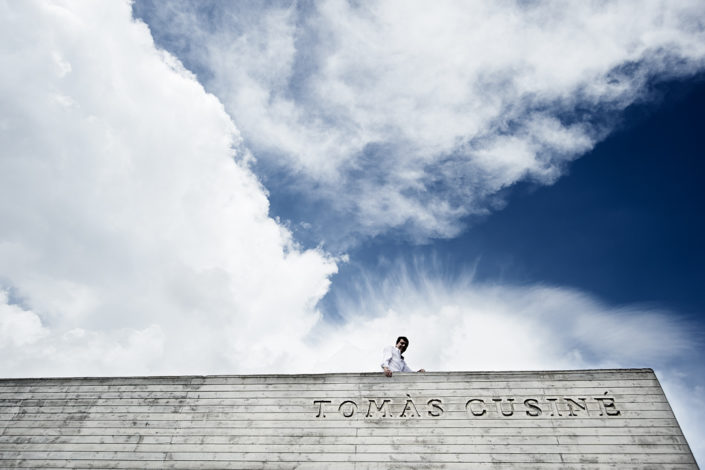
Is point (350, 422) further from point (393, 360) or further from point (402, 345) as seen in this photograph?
point (402, 345)

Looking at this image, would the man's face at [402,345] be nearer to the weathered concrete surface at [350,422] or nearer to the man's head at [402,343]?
the man's head at [402,343]

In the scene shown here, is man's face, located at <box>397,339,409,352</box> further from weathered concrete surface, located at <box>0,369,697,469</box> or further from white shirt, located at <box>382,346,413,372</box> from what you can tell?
weathered concrete surface, located at <box>0,369,697,469</box>

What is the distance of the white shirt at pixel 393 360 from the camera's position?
34.3 feet

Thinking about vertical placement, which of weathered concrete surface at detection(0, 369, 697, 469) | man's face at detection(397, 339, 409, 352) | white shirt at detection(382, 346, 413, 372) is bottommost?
weathered concrete surface at detection(0, 369, 697, 469)

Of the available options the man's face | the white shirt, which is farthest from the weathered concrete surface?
the man's face

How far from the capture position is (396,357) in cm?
1059

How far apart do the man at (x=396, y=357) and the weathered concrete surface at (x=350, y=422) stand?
426 mm

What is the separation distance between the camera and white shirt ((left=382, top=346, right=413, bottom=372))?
10461mm

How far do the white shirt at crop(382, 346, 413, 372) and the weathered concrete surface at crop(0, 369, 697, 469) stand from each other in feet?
1.36

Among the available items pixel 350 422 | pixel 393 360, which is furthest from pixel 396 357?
pixel 350 422

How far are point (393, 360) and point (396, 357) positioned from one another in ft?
0.37

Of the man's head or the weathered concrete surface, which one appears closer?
the weathered concrete surface

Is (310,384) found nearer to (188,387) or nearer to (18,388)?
(188,387)

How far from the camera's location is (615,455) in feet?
28.2
